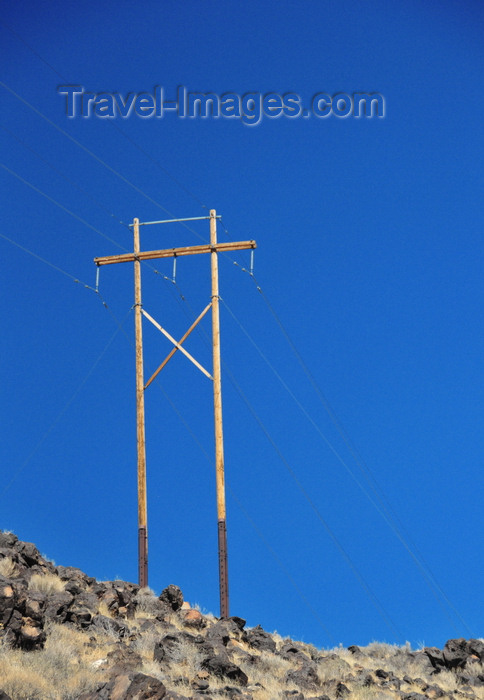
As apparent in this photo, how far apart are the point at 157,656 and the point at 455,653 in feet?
33.1

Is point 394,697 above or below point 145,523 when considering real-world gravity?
below

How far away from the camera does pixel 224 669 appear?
14875mm

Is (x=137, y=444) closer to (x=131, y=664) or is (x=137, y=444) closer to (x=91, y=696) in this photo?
(x=131, y=664)

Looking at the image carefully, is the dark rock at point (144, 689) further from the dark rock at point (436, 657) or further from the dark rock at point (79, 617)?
the dark rock at point (436, 657)

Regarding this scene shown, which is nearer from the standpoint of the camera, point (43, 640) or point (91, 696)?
point (91, 696)

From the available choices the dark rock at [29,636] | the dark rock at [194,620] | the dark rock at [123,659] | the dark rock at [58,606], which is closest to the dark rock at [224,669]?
the dark rock at [123,659]

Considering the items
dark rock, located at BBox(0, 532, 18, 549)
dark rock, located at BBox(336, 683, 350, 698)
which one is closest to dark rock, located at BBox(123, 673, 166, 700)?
dark rock, located at BBox(336, 683, 350, 698)

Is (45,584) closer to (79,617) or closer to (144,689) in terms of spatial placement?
(79,617)

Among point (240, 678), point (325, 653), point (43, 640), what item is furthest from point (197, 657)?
point (325, 653)

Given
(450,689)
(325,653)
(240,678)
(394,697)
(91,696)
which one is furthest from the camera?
(325,653)

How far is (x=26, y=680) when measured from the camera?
11.6 m

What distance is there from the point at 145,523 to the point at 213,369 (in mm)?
5438

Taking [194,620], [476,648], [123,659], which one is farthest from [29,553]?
[476,648]

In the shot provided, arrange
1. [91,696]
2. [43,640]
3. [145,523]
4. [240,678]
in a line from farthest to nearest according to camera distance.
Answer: [145,523]
[240,678]
[43,640]
[91,696]
